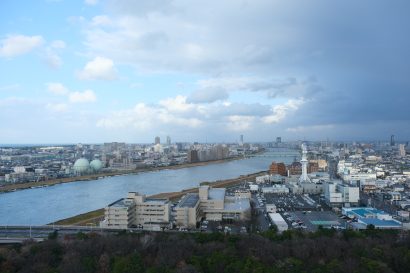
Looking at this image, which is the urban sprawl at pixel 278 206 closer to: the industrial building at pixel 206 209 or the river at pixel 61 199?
the industrial building at pixel 206 209

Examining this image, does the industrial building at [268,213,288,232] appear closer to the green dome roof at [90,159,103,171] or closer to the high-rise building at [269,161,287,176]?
the high-rise building at [269,161,287,176]

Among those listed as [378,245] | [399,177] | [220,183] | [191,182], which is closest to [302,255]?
[378,245]

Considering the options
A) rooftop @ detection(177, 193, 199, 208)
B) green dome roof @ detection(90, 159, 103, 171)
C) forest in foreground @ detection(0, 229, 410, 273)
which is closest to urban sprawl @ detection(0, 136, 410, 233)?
rooftop @ detection(177, 193, 199, 208)

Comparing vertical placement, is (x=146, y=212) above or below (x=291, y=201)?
above

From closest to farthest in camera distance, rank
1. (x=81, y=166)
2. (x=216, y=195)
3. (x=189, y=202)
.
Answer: (x=189, y=202)
(x=216, y=195)
(x=81, y=166)

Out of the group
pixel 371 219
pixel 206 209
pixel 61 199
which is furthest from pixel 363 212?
pixel 61 199

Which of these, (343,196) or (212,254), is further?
(343,196)

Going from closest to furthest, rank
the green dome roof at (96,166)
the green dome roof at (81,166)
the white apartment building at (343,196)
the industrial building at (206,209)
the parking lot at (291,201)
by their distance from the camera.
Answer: the industrial building at (206,209)
the parking lot at (291,201)
the white apartment building at (343,196)
the green dome roof at (81,166)
the green dome roof at (96,166)

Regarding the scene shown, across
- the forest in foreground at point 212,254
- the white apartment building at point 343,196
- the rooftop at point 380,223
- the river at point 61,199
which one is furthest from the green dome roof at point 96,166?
the rooftop at point 380,223

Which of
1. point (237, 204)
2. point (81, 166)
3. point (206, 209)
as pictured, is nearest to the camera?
point (206, 209)

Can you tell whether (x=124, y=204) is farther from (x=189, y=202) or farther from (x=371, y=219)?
(x=371, y=219)
